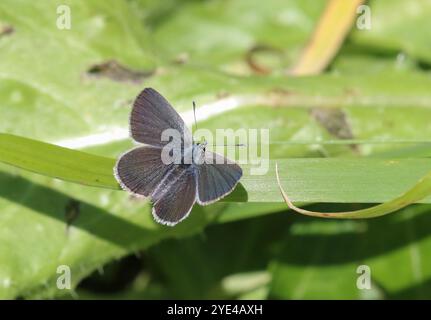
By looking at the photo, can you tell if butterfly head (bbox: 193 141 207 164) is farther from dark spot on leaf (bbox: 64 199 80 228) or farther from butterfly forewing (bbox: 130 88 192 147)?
dark spot on leaf (bbox: 64 199 80 228)

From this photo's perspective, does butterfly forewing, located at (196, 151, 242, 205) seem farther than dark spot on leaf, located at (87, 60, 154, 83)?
No

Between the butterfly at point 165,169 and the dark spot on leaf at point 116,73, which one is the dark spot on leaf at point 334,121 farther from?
the butterfly at point 165,169

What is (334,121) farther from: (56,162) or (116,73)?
(56,162)

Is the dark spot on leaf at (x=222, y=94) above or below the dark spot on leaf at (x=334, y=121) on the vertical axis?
above

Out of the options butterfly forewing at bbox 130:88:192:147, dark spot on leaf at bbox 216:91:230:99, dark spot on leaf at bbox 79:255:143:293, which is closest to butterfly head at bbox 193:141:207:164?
butterfly forewing at bbox 130:88:192:147

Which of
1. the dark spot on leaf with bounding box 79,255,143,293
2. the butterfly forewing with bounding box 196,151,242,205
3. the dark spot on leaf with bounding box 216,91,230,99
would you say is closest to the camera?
the butterfly forewing with bounding box 196,151,242,205

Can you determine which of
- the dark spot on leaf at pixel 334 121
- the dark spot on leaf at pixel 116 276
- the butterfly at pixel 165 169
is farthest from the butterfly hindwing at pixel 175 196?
the dark spot on leaf at pixel 116 276

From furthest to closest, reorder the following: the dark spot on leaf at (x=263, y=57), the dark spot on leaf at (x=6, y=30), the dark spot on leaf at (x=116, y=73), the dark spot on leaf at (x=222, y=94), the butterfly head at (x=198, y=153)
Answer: the dark spot on leaf at (x=263, y=57)
the dark spot on leaf at (x=222, y=94)
the dark spot on leaf at (x=116, y=73)
the dark spot on leaf at (x=6, y=30)
the butterfly head at (x=198, y=153)
